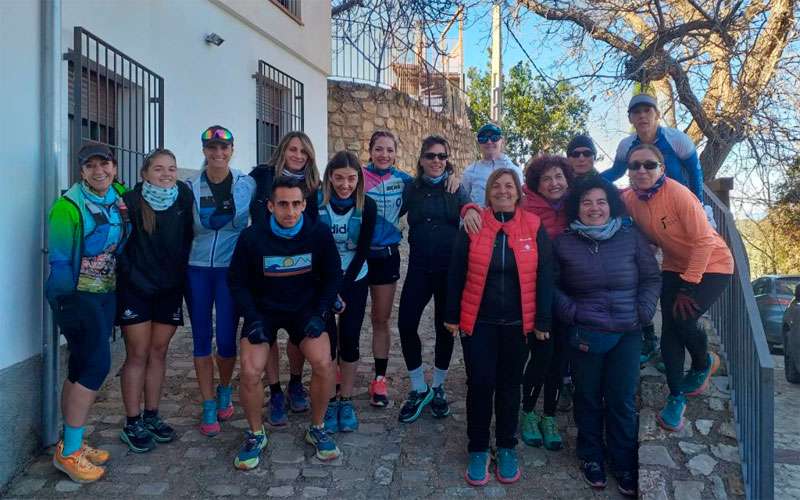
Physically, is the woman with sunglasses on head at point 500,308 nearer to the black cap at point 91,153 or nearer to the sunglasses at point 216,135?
the sunglasses at point 216,135

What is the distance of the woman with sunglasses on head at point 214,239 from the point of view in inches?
150

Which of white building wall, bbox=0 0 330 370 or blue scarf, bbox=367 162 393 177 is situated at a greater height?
white building wall, bbox=0 0 330 370

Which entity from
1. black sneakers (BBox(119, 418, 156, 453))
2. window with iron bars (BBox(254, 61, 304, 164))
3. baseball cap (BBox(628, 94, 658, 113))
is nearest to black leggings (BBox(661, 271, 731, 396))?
baseball cap (BBox(628, 94, 658, 113))

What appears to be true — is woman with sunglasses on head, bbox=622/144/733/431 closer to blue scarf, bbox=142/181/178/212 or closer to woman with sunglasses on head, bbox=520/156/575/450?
woman with sunglasses on head, bbox=520/156/575/450

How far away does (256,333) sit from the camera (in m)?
3.54

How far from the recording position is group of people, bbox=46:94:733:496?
11.5 feet

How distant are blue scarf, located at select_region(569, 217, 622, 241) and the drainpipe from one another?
9.92ft

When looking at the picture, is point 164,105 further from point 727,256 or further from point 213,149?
point 727,256

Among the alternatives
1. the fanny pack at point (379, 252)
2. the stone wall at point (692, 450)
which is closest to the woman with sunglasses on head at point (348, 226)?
the fanny pack at point (379, 252)

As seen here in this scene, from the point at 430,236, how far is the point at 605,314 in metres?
1.14

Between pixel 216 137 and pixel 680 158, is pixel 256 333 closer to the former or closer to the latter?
pixel 216 137

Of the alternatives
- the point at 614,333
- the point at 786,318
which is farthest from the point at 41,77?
the point at 786,318

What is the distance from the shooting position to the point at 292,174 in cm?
399

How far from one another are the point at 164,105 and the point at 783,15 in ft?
21.9
